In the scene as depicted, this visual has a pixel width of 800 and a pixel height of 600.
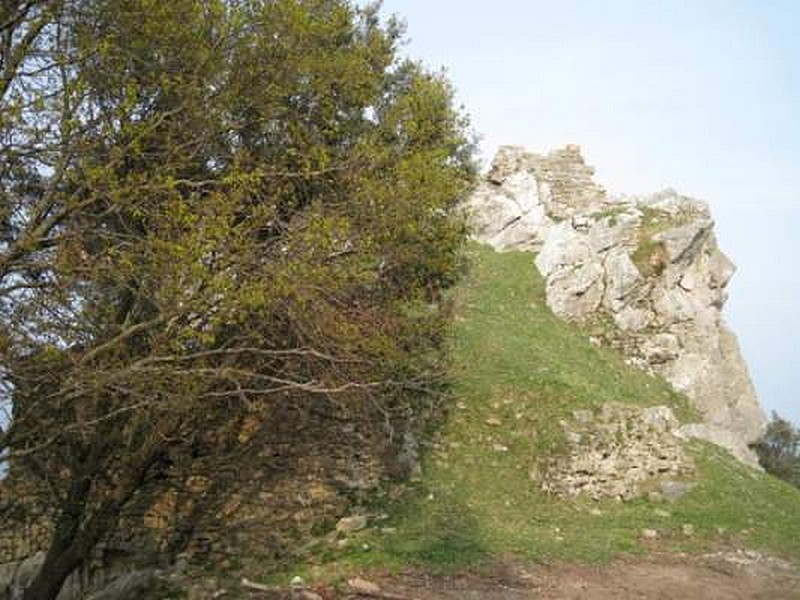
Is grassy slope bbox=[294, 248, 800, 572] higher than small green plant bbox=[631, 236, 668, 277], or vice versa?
small green plant bbox=[631, 236, 668, 277]

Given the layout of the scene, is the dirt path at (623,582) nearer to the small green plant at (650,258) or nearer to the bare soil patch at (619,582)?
the bare soil patch at (619,582)

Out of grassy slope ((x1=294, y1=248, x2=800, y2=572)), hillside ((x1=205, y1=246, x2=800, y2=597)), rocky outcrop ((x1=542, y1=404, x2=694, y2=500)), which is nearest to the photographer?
hillside ((x1=205, y1=246, x2=800, y2=597))

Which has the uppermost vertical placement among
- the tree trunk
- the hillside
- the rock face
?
the rock face

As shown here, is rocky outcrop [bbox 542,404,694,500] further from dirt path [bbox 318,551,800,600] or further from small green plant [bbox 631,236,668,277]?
small green plant [bbox 631,236,668,277]

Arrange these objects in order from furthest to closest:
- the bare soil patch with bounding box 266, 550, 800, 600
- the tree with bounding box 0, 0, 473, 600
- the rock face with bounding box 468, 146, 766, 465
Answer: the rock face with bounding box 468, 146, 766, 465 → the bare soil patch with bounding box 266, 550, 800, 600 → the tree with bounding box 0, 0, 473, 600

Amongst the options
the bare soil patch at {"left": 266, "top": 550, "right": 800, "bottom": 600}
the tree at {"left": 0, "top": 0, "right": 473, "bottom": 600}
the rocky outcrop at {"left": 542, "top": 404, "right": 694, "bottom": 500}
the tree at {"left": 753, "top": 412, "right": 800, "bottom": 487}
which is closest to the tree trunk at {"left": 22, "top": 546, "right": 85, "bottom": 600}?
the tree at {"left": 0, "top": 0, "right": 473, "bottom": 600}

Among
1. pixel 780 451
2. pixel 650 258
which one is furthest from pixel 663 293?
pixel 780 451

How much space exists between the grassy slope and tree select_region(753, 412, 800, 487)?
5.73 m

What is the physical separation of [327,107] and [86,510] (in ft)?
21.1

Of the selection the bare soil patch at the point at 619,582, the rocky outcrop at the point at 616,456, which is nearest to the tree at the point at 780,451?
the rocky outcrop at the point at 616,456

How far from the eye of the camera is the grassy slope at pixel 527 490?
1045 cm

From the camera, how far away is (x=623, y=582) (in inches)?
373

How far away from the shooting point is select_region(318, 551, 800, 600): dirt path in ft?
28.3

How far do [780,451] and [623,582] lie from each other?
16718 mm
